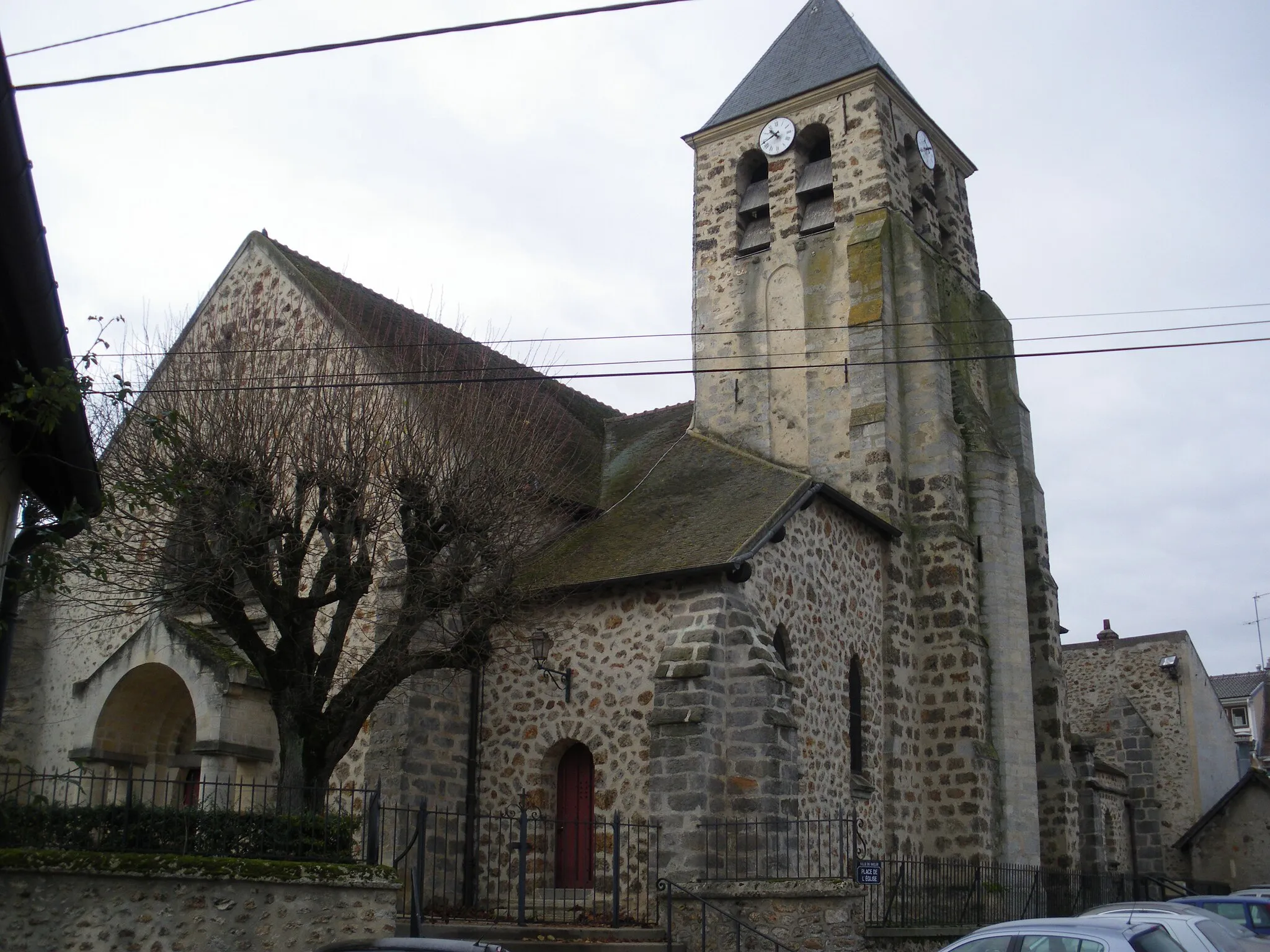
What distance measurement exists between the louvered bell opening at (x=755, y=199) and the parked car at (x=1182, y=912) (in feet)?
45.6

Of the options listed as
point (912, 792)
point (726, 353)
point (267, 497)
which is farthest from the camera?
point (726, 353)

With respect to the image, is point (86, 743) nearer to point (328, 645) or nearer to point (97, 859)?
point (328, 645)

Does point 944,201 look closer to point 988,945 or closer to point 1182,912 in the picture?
point 1182,912

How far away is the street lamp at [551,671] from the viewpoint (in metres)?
15.6

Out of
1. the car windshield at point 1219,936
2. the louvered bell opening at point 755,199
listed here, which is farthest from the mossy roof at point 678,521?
the car windshield at point 1219,936

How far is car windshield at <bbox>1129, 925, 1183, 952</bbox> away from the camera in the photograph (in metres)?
8.23

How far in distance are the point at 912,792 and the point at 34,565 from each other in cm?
1299

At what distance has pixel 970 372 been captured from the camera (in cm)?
2188

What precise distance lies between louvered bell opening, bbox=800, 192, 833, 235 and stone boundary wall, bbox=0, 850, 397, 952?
1445 cm

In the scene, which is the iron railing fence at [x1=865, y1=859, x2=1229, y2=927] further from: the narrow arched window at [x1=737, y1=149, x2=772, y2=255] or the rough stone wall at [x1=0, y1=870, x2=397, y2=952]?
the narrow arched window at [x1=737, y1=149, x2=772, y2=255]

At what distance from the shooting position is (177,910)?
9.86 metres

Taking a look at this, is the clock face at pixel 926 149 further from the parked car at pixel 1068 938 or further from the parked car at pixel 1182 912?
the parked car at pixel 1068 938

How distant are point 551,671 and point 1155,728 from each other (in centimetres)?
1919

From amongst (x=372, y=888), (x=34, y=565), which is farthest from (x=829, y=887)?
(x=34, y=565)
